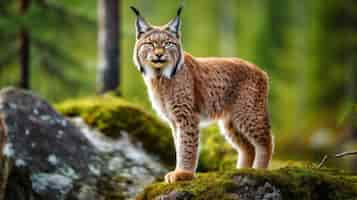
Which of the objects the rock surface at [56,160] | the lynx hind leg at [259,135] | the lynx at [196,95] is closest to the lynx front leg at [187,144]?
the lynx at [196,95]

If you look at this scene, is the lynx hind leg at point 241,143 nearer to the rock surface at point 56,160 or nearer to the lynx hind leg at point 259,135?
the lynx hind leg at point 259,135

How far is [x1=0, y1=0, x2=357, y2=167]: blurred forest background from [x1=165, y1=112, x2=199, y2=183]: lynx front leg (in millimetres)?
1632

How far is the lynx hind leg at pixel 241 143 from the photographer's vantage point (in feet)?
28.2

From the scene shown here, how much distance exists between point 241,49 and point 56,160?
1191 inches

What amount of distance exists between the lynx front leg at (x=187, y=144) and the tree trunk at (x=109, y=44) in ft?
19.9

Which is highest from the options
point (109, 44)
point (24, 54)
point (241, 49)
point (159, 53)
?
point (159, 53)

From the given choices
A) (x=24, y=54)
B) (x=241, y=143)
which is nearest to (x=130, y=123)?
(x=241, y=143)

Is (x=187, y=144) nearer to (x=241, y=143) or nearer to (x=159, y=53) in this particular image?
(x=159, y=53)

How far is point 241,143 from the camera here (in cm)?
864

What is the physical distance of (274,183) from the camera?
21.6 feet

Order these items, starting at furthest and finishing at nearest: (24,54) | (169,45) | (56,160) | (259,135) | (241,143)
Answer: (24,54)
(56,160)
(241,143)
(259,135)
(169,45)

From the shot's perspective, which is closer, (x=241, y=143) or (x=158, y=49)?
(x=158, y=49)

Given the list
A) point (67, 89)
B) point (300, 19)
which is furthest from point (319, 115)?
point (67, 89)

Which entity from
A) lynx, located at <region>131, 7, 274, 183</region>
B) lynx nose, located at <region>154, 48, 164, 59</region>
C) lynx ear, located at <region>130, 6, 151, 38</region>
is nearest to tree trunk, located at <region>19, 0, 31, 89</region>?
lynx, located at <region>131, 7, 274, 183</region>
